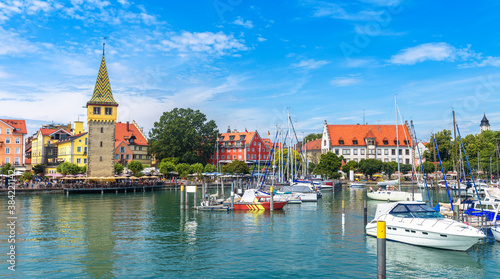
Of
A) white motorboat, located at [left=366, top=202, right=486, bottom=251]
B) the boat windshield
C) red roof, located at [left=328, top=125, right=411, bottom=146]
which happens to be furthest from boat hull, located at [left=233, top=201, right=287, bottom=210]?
red roof, located at [left=328, top=125, right=411, bottom=146]

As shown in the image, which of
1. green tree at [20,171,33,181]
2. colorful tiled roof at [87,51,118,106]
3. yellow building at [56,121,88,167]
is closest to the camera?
green tree at [20,171,33,181]

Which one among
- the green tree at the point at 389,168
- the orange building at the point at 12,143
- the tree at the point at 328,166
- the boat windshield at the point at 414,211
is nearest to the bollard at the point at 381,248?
the boat windshield at the point at 414,211

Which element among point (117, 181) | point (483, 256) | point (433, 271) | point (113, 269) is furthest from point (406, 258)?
point (117, 181)

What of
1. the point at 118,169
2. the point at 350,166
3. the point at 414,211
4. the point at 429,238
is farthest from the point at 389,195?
the point at 118,169

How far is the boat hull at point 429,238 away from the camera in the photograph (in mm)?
25266

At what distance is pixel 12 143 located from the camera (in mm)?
99125

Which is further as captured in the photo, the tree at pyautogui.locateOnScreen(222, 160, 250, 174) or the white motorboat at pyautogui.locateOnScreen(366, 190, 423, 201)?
the tree at pyautogui.locateOnScreen(222, 160, 250, 174)

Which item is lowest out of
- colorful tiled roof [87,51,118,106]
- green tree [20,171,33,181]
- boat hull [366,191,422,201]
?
boat hull [366,191,422,201]

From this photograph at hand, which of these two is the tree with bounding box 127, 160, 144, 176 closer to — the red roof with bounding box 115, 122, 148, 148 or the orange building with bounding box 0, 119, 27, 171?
the red roof with bounding box 115, 122, 148, 148

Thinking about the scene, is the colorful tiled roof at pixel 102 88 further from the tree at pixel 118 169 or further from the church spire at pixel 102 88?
the tree at pixel 118 169

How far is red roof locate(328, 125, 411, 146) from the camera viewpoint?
13162 centimetres

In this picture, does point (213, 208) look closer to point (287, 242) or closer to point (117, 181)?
point (287, 242)

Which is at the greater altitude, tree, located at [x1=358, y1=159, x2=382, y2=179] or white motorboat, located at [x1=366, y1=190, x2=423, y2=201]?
tree, located at [x1=358, y1=159, x2=382, y2=179]

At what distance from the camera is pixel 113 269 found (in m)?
22.6
